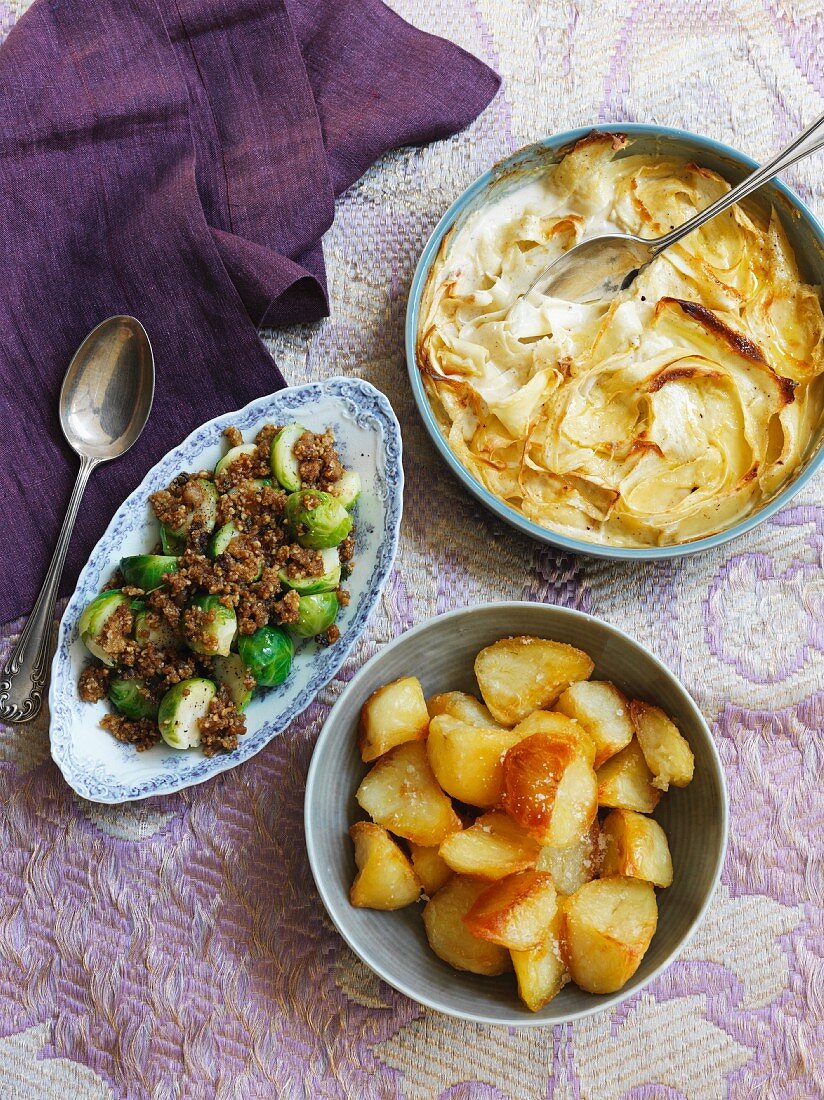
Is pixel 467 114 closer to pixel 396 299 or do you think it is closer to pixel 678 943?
pixel 396 299

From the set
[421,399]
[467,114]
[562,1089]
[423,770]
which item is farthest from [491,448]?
[562,1089]

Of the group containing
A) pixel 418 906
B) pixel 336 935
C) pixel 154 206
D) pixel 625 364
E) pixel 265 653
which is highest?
pixel 154 206

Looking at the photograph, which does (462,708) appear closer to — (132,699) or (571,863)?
(571,863)

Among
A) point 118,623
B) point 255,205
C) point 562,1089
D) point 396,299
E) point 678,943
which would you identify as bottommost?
point 562,1089

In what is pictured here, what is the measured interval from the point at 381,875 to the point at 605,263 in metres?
1.43

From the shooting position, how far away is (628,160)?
2158mm

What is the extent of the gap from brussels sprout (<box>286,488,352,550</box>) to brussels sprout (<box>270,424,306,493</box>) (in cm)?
3

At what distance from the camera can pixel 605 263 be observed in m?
2.10

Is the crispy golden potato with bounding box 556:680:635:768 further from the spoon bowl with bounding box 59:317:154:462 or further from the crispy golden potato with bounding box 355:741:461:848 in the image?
the spoon bowl with bounding box 59:317:154:462

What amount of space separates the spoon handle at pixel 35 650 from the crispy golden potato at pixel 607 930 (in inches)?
48.3

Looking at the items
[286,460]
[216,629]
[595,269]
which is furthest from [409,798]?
[595,269]

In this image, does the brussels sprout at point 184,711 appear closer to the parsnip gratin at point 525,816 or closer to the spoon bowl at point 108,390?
the parsnip gratin at point 525,816

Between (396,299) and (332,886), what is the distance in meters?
1.35

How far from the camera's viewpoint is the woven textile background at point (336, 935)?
2.02m
